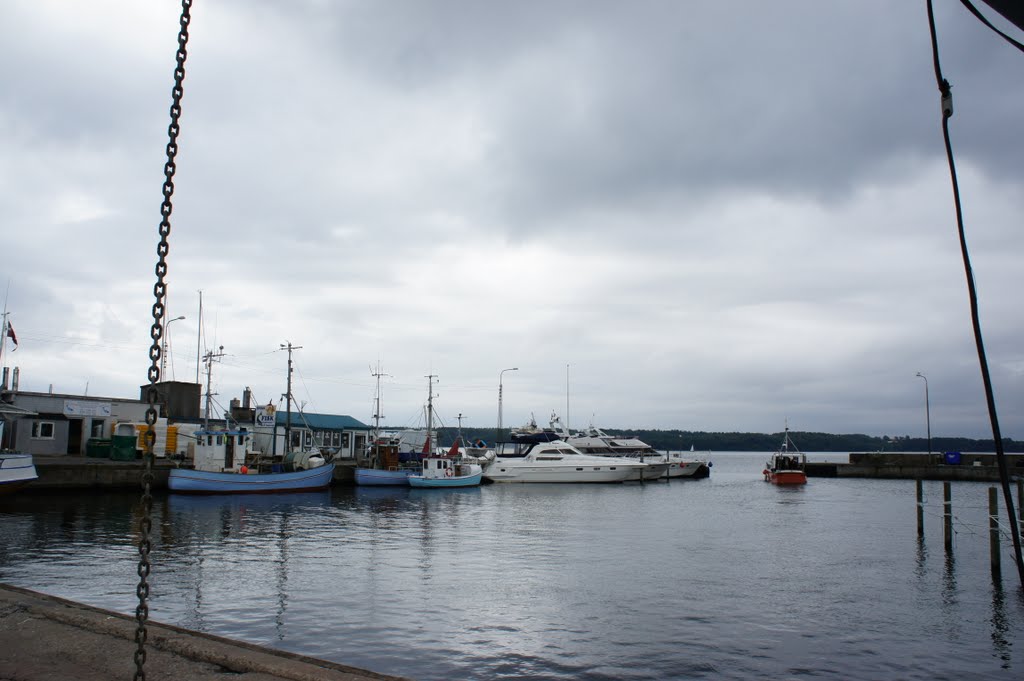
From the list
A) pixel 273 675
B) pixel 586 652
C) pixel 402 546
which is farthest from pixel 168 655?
pixel 402 546

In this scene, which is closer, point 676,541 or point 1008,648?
point 1008,648

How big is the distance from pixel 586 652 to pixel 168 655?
808 centimetres

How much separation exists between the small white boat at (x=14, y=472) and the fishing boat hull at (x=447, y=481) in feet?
90.5

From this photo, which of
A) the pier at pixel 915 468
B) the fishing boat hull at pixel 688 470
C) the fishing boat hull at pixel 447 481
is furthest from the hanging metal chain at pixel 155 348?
the pier at pixel 915 468

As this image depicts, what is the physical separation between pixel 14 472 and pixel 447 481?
3124 cm

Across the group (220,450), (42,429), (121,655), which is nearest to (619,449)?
(220,450)

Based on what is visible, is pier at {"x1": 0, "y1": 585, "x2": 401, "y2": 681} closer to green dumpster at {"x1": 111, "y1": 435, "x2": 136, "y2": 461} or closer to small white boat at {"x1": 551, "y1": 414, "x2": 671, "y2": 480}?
green dumpster at {"x1": 111, "y1": 435, "x2": 136, "y2": 461}

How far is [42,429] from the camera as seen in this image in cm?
5212

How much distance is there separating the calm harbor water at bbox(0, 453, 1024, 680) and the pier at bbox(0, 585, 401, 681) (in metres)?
4.11

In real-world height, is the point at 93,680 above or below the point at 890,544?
above

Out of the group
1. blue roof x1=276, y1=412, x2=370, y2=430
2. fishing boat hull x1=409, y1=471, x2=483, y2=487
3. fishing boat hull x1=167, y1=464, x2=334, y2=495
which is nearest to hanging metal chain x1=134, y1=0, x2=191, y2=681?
fishing boat hull x1=167, y1=464, x2=334, y2=495

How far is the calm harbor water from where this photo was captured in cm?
1408

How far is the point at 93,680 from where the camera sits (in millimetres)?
8094

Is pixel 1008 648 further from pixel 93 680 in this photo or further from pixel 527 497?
pixel 527 497
